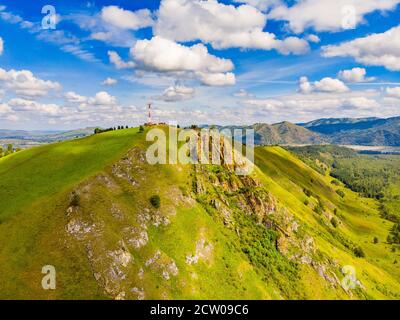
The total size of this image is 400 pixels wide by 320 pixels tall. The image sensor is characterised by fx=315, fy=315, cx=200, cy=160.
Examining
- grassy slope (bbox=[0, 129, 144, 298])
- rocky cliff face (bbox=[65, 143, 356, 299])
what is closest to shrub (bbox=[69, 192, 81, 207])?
rocky cliff face (bbox=[65, 143, 356, 299])

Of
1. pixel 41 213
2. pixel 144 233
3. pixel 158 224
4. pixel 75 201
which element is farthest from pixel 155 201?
pixel 41 213

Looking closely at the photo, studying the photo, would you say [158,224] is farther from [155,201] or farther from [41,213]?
[41,213]

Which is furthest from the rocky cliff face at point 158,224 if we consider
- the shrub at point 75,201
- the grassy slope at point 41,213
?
the grassy slope at point 41,213

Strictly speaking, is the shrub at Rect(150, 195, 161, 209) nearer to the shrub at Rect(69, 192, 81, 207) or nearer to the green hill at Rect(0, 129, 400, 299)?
the green hill at Rect(0, 129, 400, 299)

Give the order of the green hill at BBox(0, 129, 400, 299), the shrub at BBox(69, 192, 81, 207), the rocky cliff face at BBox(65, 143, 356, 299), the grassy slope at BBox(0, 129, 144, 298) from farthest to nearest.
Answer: the shrub at BBox(69, 192, 81, 207)
the rocky cliff face at BBox(65, 143, 356, 299)
the green hill at BBox(0, 129, 400, 299)
the grassy slope at BBox(0, 129, 144, 298)

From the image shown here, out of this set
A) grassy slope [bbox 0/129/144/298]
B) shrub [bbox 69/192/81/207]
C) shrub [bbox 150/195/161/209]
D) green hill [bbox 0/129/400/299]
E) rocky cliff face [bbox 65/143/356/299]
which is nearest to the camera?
grassy slope [bbox 0/129/144/298]

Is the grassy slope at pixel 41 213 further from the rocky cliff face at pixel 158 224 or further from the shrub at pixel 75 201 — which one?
the rocky cliff face at pixel 158 224

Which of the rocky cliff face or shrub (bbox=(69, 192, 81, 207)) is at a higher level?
shrub (bbox=(69, 192, 81, 207))
